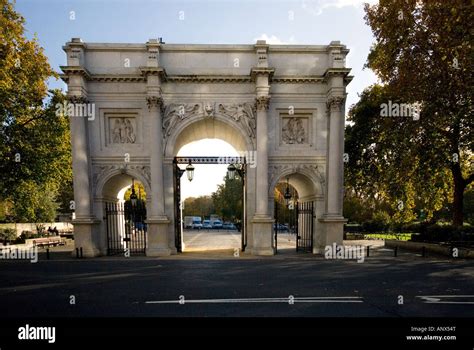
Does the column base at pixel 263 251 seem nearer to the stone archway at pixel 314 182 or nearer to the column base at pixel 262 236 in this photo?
the column base at pixel 262 236

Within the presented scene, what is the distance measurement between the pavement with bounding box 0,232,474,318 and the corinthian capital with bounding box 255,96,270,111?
27.9 ft

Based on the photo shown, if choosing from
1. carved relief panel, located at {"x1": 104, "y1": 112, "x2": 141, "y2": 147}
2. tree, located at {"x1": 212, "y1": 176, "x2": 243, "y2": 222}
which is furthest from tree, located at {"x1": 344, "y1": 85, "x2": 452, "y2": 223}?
tree, located at {"x1": 212, "y1": 176, "x2": 243, "y2": 222}

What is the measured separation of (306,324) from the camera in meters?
5.75

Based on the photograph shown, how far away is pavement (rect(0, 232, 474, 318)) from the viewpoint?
263 inches

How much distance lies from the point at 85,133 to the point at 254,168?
10.0m

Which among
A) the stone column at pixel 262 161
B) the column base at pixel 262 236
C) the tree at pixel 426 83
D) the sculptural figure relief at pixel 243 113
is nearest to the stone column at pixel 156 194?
the sculptural figure relief at pixel 243 113

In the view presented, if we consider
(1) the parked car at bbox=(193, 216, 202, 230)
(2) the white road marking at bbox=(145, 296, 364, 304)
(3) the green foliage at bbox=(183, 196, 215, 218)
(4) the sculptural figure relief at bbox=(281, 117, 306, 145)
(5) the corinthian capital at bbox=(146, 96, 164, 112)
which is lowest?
(3) the green foliage at bbox=(183, 196, 215, 218)

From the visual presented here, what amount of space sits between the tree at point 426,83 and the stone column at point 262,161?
26.9 ft

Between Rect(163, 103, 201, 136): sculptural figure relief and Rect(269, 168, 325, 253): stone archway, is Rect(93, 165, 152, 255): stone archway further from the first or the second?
Rect(269, 168, 325, 253): stone archway

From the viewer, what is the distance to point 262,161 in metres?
15.3

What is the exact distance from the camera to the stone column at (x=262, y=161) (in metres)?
15.0

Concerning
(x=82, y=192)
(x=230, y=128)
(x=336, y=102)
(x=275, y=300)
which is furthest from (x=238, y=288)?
(x=336, y=102)

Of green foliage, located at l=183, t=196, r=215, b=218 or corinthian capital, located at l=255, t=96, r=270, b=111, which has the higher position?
corinthian capital, located at l=255, t=96, r=270, b=111

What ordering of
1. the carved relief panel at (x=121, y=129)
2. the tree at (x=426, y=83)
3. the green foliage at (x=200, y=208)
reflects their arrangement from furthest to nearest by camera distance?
1. the green foliage at (x=200, y=208)
2. the carved relief panel at (x=121, y=129)
3. the tree at (x=426, y=83)
